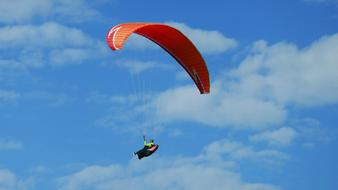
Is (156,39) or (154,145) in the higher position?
(156,39)

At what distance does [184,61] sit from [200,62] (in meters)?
0.98

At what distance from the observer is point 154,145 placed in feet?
188

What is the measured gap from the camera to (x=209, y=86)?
59.8m

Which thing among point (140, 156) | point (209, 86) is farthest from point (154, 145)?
point (209, 86)

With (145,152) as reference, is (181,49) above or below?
above

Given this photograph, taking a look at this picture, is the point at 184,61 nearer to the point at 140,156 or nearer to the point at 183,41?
the point at 183,41

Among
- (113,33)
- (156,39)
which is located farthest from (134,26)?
(156,39)

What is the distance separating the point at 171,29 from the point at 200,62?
3163mm

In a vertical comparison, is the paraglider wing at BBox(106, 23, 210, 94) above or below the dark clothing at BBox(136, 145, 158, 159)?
above

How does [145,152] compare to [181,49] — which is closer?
[145,152]

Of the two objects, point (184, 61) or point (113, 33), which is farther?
point (184, 61)

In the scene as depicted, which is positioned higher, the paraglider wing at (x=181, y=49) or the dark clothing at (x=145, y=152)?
the paraglider wing at (x=181, y=49)

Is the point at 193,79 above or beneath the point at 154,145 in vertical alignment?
above

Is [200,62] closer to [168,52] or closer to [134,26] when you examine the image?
[168,52]
